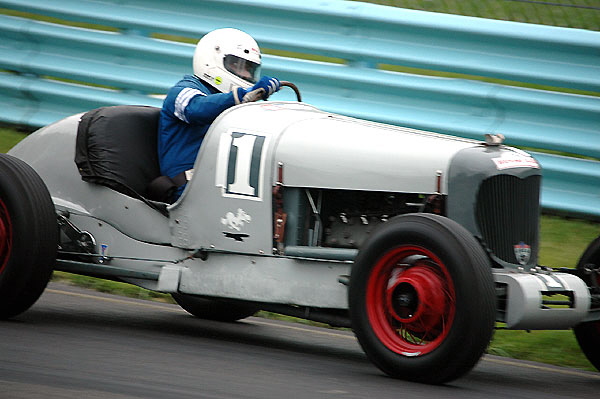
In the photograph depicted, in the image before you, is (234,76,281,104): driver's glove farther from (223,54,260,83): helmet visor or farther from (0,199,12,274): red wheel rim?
(0,199,12,274): red wheel rim

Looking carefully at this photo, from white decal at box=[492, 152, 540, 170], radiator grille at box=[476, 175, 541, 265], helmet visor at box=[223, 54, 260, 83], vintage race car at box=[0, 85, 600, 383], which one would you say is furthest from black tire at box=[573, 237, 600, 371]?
helmet visor at box=[223, 54, 260, 83]

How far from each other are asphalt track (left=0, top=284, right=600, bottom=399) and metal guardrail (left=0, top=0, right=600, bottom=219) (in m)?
2.62

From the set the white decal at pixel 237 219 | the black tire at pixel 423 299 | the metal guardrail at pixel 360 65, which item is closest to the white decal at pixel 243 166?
the white decal at pixel 237 219

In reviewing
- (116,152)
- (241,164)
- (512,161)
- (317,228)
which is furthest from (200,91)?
(512,161)

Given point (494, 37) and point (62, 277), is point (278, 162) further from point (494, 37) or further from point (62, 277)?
point (494, 37)

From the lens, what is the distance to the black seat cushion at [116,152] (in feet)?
20.6

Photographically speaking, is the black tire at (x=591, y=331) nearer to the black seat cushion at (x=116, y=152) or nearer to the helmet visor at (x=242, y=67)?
the helmet visor at (x=242, y=67)

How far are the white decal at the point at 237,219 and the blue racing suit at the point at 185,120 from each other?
52cm

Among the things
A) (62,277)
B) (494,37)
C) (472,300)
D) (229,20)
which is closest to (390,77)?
(494,37)

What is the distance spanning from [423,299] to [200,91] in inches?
84.5

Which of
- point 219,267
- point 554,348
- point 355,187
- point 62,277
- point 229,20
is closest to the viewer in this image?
point 355,187

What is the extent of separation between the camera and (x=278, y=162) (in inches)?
218

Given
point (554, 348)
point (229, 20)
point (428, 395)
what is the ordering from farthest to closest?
point (229, 20), point (554, 348), point (428, 395)

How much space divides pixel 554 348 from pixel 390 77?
3253 millimetres
